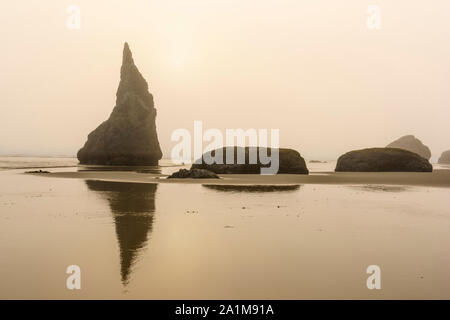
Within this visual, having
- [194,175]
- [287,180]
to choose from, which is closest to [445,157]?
[287,180]

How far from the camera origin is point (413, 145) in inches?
4791

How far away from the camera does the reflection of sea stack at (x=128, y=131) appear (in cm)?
8056

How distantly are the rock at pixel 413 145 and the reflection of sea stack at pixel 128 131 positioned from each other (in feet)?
251

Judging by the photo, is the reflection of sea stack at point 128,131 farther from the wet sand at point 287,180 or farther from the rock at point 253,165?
the wet sand at point 287,180

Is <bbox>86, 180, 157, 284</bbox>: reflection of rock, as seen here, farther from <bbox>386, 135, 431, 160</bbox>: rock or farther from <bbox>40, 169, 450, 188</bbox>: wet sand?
<bbox>386, 135, 431, 160</bbox>: rock

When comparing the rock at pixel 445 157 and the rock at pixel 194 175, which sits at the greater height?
the rock at pixel 194 175

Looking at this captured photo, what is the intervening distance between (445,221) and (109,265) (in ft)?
28.5

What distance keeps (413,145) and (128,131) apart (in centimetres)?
8824

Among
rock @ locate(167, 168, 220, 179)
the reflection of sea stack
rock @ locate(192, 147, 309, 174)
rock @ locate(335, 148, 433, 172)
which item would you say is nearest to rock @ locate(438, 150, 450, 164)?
the reflection of sea stack

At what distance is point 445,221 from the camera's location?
10.2m

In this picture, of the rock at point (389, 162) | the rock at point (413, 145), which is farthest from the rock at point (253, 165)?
the rock at point (413, 145)

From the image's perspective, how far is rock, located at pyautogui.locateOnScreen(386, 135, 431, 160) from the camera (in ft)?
398

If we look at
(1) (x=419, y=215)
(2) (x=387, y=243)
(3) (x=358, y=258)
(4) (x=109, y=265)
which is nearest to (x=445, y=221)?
(1) (x=419, y=215)
